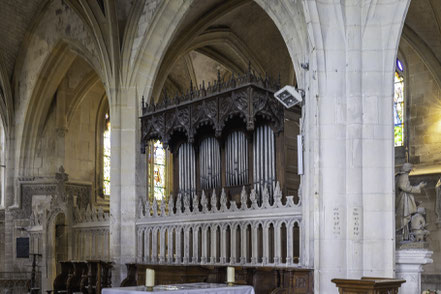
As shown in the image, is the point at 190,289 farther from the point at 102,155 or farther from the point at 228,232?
the point at 102,155

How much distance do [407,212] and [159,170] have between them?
13.7 meters

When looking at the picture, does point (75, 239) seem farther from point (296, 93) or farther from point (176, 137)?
point (296, 93)

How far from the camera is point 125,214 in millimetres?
15359

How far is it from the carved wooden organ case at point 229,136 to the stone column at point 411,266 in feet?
9.36

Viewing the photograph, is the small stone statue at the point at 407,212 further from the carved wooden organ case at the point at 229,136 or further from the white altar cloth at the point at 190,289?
the white altar cloth at the point at 190,289

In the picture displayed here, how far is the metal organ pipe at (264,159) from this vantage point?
508 inches

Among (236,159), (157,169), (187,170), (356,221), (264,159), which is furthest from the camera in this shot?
(157,169)

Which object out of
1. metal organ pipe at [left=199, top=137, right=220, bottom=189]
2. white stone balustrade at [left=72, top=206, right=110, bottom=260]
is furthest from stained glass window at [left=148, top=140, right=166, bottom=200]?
metal organ pipe at [left=199, top=137, right=220, bottom=189]

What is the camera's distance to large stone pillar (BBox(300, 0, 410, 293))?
1040 centimetres

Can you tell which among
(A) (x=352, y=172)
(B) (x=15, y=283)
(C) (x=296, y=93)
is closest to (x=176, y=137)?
(C) (x=296, y=93)

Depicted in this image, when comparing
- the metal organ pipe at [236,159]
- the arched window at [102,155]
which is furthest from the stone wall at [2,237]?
the metal organ pipe at [236,159]

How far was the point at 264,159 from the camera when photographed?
13.1m

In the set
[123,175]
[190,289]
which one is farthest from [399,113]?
[190,289]

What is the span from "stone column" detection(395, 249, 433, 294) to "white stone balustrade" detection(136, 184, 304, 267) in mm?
1630
